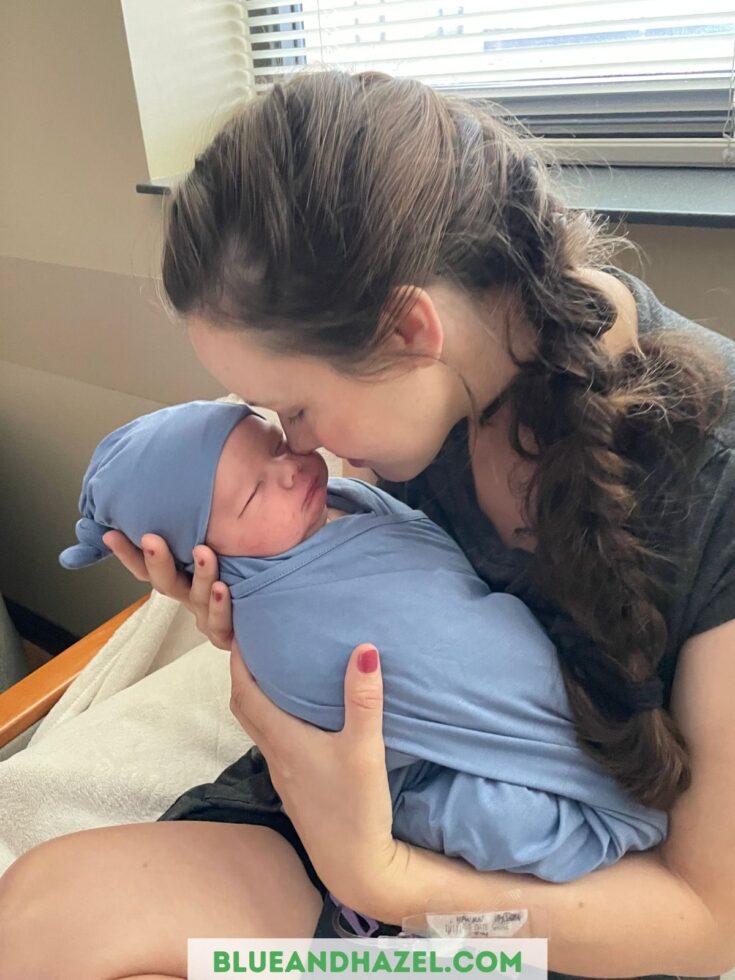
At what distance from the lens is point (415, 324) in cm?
64

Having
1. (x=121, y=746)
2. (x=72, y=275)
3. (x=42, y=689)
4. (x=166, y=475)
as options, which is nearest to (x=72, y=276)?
A: (x=72, y=275)

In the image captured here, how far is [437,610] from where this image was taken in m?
0.70

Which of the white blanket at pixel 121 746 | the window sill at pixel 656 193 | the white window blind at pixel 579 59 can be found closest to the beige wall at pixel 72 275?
the white window blind at pixel 579 59

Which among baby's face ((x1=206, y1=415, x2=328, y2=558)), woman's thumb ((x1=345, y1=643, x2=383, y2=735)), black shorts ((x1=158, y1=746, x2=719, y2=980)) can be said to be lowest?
black shorts ((x1=158, y1=746, x2=719, y2=980))

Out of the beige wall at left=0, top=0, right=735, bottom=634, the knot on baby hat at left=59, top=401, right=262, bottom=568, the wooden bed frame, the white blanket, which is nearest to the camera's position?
the knot on baby hat at left=59, top=401, right=262, bottom=568

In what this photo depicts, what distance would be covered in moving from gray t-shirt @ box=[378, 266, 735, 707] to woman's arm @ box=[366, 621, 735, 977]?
0.03 meters

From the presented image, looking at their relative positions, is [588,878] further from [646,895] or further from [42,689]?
[42,689]

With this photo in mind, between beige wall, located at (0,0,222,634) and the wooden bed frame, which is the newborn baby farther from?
beige wall, located at (0,0,222,634)

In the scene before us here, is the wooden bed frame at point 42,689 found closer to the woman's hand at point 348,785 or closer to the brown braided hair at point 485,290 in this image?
the woman's hand at point 348,785

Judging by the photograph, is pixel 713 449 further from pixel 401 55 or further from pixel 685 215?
pixel 401 55

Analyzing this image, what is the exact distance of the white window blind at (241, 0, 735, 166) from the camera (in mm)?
1094

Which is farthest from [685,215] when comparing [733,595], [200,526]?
[200,526]

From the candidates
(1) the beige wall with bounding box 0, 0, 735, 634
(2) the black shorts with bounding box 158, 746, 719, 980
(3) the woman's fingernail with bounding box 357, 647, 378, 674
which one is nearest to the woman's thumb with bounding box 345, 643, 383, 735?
(3) the woman's fingernail with bounding box 357, 647, 378, 674

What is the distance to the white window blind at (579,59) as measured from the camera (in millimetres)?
1094
